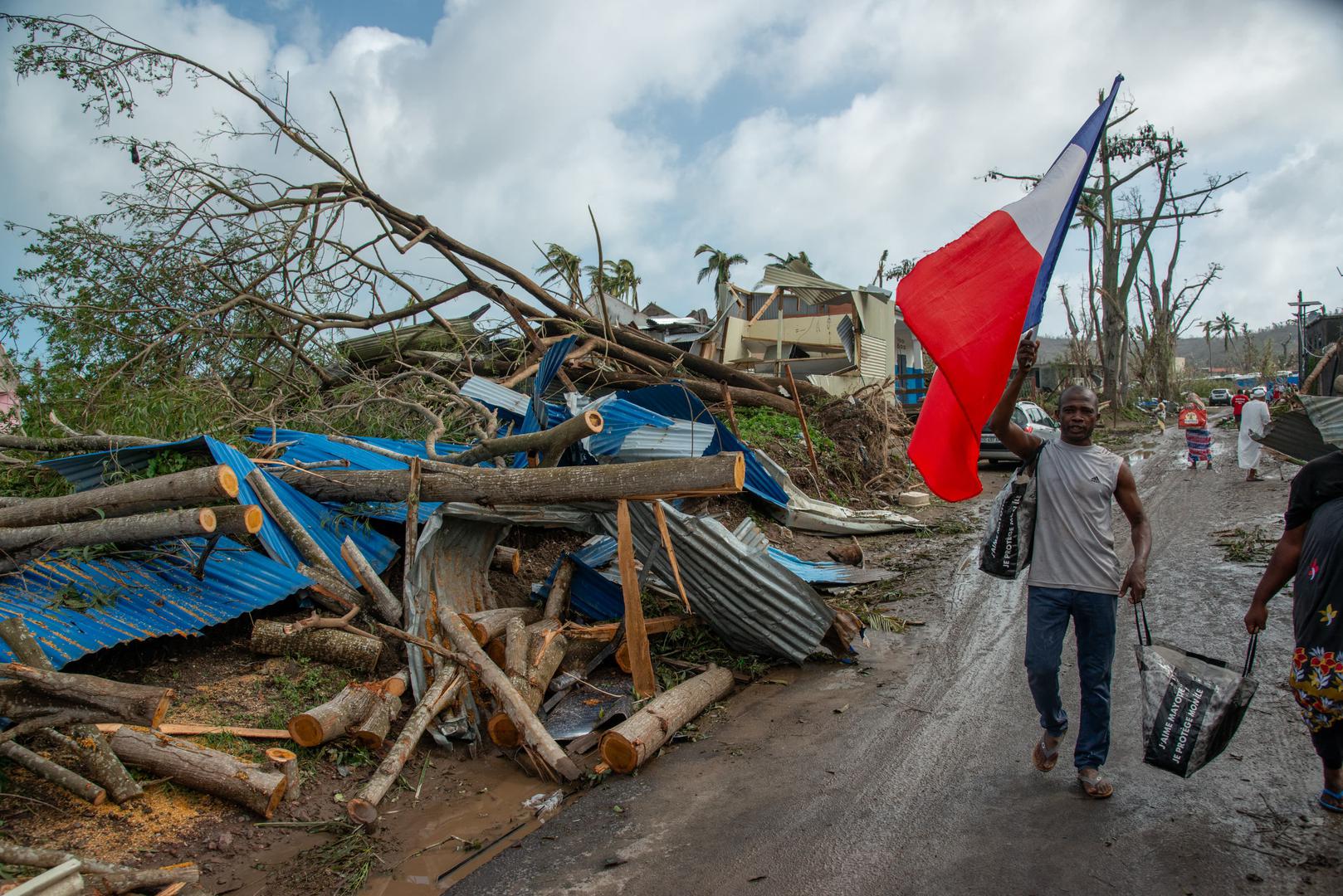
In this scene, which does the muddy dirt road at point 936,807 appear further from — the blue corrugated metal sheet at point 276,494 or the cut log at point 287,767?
the blue corrugated metal sheet at point 276,494

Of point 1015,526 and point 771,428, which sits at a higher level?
point 771,428

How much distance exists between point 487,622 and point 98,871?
286 cm

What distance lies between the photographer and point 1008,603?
742 cm

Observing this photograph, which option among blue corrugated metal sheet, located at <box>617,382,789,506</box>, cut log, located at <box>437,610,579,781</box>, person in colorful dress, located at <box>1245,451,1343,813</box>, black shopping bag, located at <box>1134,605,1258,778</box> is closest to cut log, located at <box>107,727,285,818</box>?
cut log, located at <box>437,610,579,781</box>

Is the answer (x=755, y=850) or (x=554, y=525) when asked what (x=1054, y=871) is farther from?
(x=554, y=525)

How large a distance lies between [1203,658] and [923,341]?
1.87 m

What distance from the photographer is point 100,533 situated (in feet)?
18.2

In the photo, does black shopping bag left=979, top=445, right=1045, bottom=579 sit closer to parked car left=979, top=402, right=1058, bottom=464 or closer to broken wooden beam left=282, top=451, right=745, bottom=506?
broken wooden beam left=282, top=451, right=745, bottom=506

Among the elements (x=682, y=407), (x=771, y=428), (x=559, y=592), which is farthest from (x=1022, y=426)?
(x=559, y=592)

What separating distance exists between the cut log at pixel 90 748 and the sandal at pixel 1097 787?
4682 mm

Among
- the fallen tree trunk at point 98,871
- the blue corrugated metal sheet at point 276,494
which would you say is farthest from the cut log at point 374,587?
the fallen tree trunk at point 98,871

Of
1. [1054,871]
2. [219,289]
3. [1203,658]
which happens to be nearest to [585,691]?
[1054,871]

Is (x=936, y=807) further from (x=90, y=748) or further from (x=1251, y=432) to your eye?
(x=1251, y=432)

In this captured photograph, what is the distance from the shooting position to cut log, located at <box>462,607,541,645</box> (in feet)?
18.9
